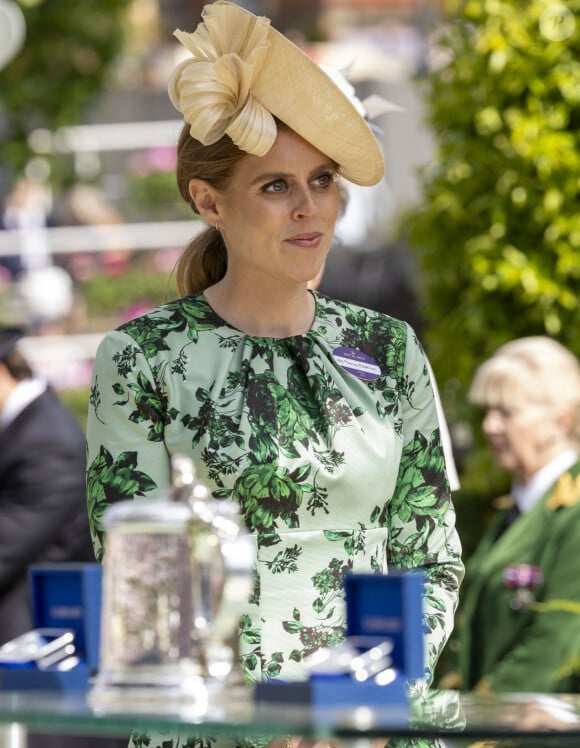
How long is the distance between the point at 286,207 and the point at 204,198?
199 millimetres

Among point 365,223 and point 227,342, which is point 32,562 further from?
point 365,223

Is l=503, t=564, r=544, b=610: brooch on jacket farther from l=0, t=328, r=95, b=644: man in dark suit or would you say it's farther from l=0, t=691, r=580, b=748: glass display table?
l=0, t=691, r=580, b=748: glass display table

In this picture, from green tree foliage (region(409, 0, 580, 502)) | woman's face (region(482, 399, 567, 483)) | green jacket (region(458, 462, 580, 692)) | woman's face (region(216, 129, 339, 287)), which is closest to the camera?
woman's face (region(216, 129, 339, 287))

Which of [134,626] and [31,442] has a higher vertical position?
[31,442]

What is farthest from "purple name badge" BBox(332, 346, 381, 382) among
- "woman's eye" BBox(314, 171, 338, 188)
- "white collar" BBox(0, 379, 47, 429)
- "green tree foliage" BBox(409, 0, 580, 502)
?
"green tree foliage" BBox(409, 0, 580, 502)

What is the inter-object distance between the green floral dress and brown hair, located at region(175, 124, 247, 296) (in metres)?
0.20

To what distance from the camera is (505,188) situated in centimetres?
590

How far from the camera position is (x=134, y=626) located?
70.6 inches

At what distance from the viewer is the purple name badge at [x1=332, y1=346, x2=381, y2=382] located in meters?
2.55

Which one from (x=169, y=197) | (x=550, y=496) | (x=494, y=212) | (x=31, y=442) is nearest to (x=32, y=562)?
(x=31, y=442)

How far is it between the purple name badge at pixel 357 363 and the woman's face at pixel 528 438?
92.9 inches

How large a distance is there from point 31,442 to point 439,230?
2.09 m

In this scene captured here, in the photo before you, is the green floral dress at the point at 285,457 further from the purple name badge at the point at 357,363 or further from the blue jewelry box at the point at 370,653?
the blue jewelry box at the point at 370,653

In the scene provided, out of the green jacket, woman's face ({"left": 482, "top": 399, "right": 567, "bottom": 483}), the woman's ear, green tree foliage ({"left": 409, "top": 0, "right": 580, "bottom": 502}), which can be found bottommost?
the green jacket
